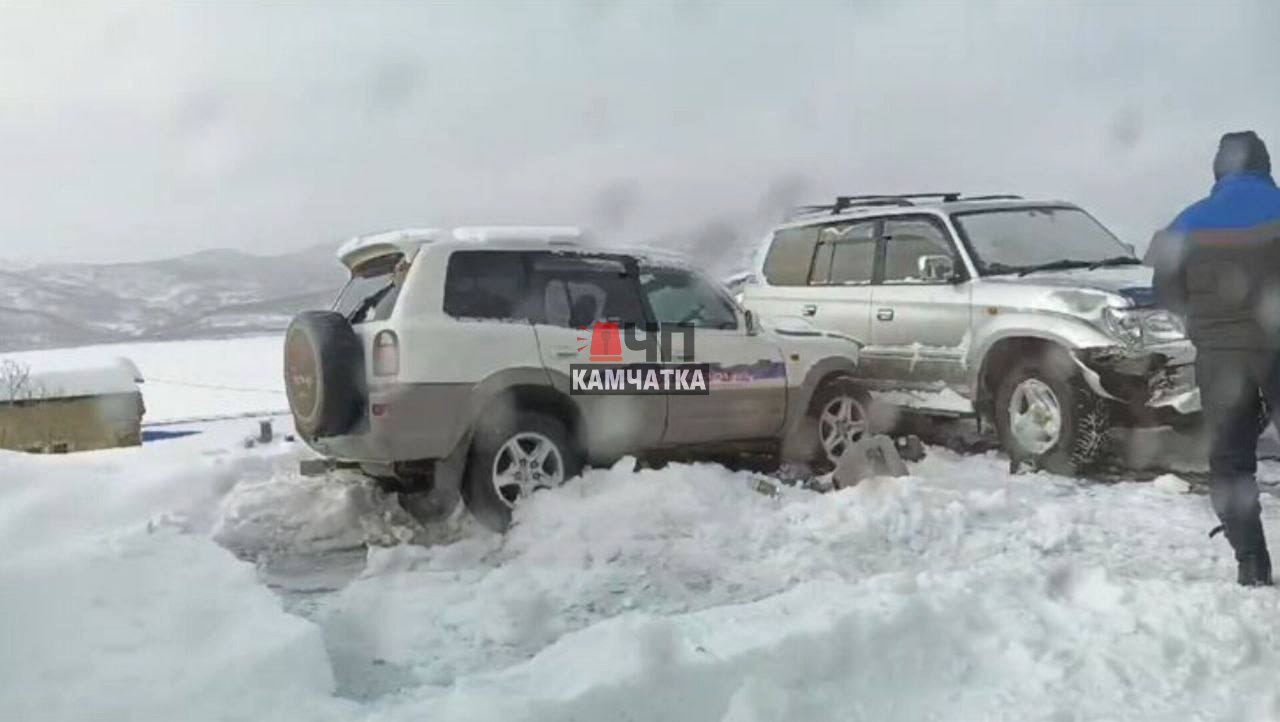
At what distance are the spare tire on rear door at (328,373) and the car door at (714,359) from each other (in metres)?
1.83

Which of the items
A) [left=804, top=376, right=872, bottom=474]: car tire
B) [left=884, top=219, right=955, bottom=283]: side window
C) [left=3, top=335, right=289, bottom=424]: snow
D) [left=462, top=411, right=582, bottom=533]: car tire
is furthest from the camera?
[left=3, top=335, right=289, bottom=424]: snow

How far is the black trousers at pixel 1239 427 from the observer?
4352mm

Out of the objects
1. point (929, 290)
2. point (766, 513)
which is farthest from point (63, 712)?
point (929, 290)

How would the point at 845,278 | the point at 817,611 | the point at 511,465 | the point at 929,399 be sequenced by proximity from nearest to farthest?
1. the point at 817,611
2. the point at 511,465
3. the point at 929,399
4. the point at 845,278

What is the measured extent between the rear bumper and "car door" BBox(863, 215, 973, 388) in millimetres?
3740

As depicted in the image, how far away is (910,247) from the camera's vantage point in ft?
27.2

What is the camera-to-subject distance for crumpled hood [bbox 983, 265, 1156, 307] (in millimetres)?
6848

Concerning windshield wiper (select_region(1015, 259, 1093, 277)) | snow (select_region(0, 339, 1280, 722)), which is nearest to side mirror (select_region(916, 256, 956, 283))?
windshield wiper (select_region(1015, 259, 1093, 277))

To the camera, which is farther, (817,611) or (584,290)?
(584,290)

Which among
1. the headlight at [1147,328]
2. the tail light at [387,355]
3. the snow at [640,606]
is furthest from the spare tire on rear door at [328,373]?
the headlight at [1147,328]

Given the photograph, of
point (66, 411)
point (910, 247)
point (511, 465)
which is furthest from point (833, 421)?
point (66, 411)

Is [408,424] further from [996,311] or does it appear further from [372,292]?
[996,311]

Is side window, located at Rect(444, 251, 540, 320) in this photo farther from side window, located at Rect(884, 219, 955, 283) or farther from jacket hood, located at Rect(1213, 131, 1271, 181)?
jacket hood, located at Rect(1213, 131, 1271, 181)

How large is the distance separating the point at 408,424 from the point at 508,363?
0.66 metres
